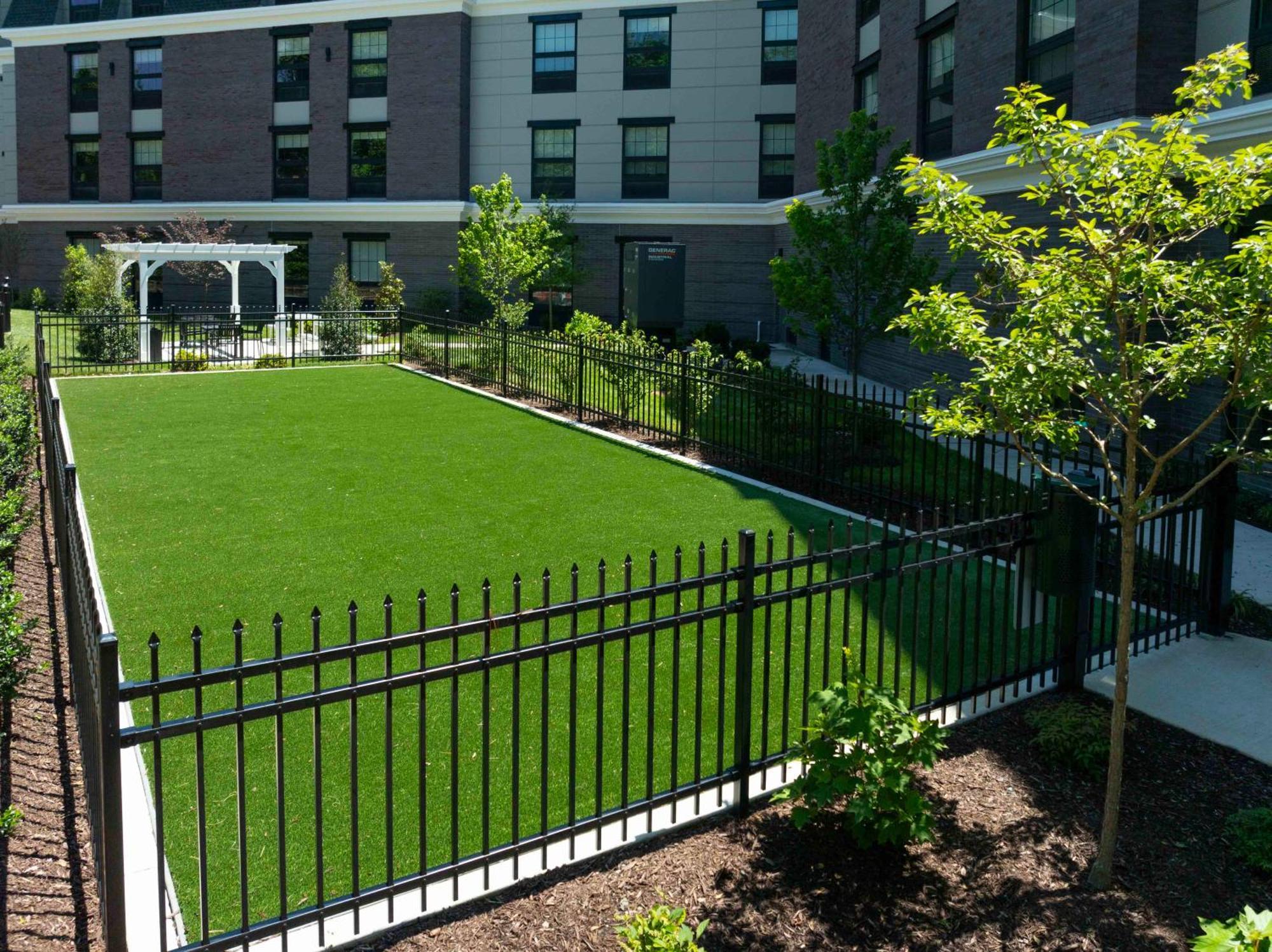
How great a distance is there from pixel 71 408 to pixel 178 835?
55.9ft

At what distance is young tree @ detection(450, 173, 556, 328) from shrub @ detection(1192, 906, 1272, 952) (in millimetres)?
32326

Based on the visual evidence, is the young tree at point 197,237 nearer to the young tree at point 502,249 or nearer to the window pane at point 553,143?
the window pane at point 553,143

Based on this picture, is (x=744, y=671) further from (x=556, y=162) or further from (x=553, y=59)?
(x=553, y=59)

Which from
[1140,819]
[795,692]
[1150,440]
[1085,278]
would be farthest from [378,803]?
[1150,440]

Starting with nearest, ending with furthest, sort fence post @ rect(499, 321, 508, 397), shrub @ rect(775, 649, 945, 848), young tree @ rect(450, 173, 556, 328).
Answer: shrub @ rect(775, 649, 945, 848) → fence post @ rect(499, 321, 508, 397) → young tree @ rect(450, 173, 556, 328)

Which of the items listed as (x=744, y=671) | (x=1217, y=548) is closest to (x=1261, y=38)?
(x=1217, y=548)

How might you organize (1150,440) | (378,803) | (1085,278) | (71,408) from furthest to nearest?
(71,408)
(1150,440)
(378,803)
(1085,278)

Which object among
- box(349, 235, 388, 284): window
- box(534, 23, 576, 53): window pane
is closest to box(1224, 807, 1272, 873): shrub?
box(534, 23, 576, 53): window pane

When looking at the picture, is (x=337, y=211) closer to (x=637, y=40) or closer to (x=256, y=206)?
(x=256, y=206)

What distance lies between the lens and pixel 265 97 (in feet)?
149

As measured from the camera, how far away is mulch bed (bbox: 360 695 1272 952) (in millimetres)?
5301

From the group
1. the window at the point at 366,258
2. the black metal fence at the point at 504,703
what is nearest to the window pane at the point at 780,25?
the window at the point at 366,258

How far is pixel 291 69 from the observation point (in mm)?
45156

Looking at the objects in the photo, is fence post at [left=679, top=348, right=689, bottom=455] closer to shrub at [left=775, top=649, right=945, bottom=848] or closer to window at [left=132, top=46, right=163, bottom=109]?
shrub at [left=775, top=649, right=945, bottom=848]
